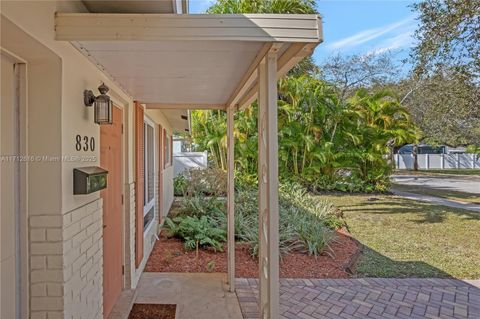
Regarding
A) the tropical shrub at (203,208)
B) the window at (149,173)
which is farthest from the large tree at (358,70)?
the window at (149,173)

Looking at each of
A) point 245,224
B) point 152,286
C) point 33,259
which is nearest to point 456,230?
point 245,224

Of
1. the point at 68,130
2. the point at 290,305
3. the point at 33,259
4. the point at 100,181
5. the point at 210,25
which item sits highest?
the point at 210,25

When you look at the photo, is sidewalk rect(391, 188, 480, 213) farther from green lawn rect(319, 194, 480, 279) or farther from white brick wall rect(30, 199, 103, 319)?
white brick wall rect(30, 199, 103, 319)

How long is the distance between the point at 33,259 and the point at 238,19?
6.34 ft

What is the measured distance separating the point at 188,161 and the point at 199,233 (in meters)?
9.37

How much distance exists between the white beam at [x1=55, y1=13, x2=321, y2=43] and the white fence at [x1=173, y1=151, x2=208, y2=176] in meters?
13.4

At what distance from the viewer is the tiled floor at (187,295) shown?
3885mm

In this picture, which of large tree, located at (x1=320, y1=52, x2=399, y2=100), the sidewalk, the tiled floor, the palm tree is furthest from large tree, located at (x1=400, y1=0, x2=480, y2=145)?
large tree, located at (x1=320, y1=52, x2=399, y2=100)

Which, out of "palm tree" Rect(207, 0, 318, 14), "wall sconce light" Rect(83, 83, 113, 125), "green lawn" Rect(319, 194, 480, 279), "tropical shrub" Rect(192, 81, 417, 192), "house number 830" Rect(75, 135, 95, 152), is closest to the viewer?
"house number 830" Rect(75, 135, 95, 152)

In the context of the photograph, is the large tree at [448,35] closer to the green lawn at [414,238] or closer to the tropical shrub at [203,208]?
the green lawn at [414,238]

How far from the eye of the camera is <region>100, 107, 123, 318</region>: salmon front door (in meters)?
3.46

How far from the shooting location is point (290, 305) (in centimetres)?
411

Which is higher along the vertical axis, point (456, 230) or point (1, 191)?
point (1, 191)

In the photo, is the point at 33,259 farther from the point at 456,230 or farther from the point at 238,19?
the point at 456,230
